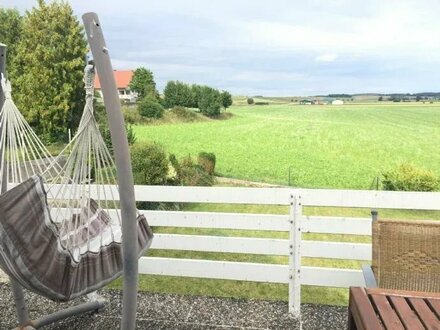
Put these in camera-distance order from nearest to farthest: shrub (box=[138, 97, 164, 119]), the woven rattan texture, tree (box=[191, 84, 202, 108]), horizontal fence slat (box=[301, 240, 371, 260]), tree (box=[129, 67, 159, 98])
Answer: the woven rattan texture
horizontal fence slat (box=[301, 240, 371, 260])
shrub (box=[138, 97, 164, 119])
tree (box=[191, 84, 202, 108])
tree (box=[129, 67, 159, 98])

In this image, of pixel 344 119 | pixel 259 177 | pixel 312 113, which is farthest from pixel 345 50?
pixel 259 177

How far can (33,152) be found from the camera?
2225 mm

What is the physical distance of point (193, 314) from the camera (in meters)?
2.55

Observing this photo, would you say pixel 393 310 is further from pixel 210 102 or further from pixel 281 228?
pixel 210 102

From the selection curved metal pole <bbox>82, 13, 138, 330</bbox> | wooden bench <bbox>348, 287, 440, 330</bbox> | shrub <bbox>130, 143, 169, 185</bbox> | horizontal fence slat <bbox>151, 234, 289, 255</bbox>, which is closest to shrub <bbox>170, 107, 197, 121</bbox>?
shrub <bbox>130, 143, 169, 185</bbox>

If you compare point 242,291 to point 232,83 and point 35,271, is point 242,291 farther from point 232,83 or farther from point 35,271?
point 232,83

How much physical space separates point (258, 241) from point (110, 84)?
162 cm

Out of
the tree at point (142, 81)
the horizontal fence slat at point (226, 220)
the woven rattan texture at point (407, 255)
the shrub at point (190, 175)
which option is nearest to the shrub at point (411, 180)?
the shrub at point (190, 175)

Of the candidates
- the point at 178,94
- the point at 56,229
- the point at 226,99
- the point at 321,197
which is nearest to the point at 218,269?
the point at 321,197

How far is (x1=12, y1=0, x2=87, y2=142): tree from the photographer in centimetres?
1703

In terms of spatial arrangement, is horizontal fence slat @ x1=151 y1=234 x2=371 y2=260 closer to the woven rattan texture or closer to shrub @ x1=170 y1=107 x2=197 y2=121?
the woven rattan texture

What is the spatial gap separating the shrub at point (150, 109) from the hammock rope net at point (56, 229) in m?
23.2

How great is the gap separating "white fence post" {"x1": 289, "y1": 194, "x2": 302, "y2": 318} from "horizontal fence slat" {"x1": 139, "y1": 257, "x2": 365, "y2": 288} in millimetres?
67

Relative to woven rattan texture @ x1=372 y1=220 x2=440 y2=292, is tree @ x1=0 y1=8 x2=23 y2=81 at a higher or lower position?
higher
